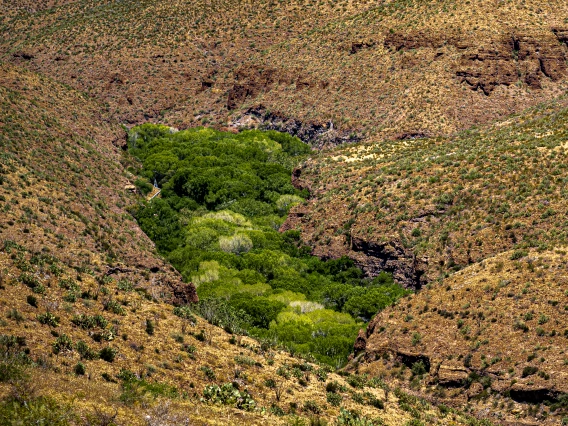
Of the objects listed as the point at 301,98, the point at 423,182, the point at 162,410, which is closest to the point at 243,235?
the point at 423,182

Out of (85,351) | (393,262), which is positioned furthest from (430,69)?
(85,351)

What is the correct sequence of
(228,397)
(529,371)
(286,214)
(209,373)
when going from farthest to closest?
(286,214)
(529,371)
(209,373)
(228,397)

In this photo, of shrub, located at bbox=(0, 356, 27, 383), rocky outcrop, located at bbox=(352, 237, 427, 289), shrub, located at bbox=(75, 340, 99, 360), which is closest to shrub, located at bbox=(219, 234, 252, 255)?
rocky outcrop, located at bbox=(352, 237, 427, 289)

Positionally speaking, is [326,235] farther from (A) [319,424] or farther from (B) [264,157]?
(A) [319,424]

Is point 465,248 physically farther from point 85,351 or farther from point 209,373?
point 85,351

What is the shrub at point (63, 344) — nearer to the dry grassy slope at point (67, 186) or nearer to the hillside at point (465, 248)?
the dry grassy slope at point (67, 186)

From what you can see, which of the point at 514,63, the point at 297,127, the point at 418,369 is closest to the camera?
the point at 418,369

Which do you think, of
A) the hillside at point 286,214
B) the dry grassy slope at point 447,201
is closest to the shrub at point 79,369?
the hillside at point 286,214
